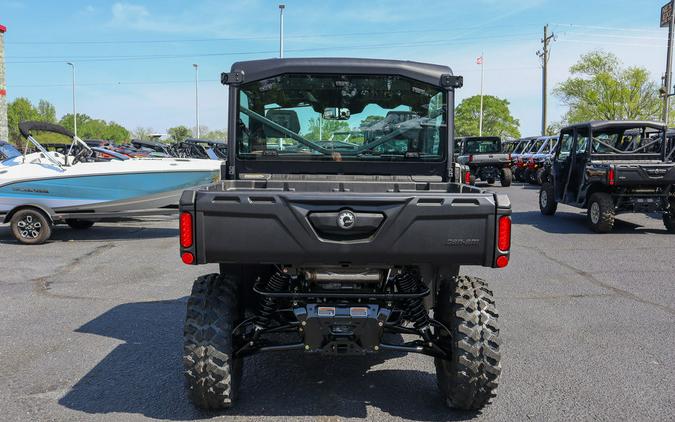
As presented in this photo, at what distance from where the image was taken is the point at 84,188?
10078mm

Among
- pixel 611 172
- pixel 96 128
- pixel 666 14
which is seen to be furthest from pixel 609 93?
pixel 96 128

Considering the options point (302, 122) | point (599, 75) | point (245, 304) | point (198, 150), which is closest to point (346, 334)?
point (245, 304)

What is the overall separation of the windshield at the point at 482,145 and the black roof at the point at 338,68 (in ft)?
66.8

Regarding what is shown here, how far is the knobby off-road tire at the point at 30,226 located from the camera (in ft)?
32.8

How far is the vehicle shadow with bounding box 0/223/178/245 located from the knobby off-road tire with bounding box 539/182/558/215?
27.7ft

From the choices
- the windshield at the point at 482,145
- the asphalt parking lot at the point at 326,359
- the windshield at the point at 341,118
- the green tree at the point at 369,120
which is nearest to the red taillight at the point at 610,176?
the asphalt parking lot at the point at 326,359

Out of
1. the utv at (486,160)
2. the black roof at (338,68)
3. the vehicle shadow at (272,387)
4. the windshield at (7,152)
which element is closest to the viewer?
the vehicle shadow at (272,387)

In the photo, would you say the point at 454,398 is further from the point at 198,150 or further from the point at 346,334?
the point at 198,150

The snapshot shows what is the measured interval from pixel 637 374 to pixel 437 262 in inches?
82.0

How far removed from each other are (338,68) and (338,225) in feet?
5.77

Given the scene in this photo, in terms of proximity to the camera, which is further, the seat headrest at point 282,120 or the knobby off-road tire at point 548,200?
the knobby off-road tire at point 548,200

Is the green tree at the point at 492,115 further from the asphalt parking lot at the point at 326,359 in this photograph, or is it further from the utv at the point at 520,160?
the asphalt parking lot at the point at 326,359

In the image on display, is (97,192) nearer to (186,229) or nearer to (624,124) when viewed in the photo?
(186,229)

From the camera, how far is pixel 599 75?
47.3 meters
